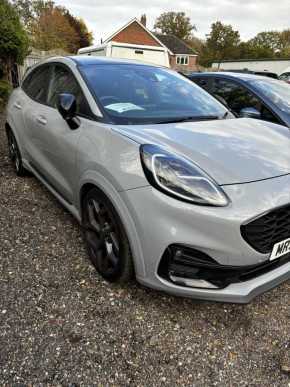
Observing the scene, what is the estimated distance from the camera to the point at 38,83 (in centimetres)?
362

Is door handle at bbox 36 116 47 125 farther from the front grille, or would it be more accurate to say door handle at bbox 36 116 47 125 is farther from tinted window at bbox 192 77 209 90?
tinted window at bbox 192 77 209 90

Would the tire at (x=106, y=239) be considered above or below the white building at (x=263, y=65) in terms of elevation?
below

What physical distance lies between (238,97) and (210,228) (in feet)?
11.7

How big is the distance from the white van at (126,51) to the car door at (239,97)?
10.7 meters

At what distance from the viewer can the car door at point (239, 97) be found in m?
4.35

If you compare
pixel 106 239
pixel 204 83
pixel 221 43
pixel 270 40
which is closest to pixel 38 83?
pixel 106 239

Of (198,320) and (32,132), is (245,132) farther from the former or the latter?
(32,132)

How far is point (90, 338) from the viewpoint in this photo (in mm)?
1934

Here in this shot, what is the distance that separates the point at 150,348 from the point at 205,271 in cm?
55

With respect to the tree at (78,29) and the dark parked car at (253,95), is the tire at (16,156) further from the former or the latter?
the tree at (78,29)

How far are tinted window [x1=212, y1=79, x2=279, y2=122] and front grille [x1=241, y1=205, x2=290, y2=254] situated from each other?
2617 millimetres

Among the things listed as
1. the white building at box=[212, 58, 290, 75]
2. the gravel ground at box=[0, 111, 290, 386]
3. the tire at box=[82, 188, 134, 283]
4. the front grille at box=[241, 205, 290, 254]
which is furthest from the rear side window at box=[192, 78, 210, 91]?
the white building at box=[212, 58, 290, 75]

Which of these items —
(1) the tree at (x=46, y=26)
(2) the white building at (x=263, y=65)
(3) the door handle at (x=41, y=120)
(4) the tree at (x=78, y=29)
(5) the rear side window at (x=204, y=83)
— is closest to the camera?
(3) the door handle at (x=41, y=120)

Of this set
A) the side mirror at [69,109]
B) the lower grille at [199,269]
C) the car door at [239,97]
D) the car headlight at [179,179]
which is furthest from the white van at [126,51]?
the lower grille at [199,269]
